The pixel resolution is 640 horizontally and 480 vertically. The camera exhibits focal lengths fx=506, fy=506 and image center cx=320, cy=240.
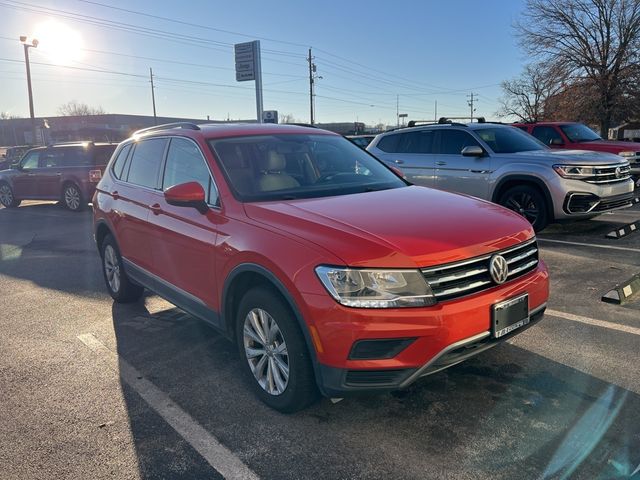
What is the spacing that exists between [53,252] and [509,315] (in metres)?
7.70

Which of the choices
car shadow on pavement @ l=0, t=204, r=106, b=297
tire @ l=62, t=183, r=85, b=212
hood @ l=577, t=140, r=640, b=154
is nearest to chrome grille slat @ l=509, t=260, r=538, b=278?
car shadow on pavement @ l=0, t=204, r=106, b=297

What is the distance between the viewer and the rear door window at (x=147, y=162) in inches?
177

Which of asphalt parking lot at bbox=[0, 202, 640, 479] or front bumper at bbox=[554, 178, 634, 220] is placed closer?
asphalt parking lot at bbox=[0, 202, 640, 479]

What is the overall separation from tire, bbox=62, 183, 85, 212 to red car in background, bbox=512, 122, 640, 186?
1122 cm

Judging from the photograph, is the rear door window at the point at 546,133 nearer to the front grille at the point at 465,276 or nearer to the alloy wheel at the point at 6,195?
the front grille at the point at 465,276

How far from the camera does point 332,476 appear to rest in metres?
2.54

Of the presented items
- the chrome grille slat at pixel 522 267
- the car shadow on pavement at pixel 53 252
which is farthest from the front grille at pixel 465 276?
the car shadow on pavement at pixel 53 252

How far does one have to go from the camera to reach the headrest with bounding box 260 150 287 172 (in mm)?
3846

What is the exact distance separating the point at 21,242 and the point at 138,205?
621 cm

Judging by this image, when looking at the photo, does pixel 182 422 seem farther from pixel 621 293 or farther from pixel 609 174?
pixel 609 174

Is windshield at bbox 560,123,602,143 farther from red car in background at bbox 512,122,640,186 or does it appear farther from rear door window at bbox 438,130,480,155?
rear door window at bbox 438,130,480,155

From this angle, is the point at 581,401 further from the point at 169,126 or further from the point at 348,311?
the point at 169,126

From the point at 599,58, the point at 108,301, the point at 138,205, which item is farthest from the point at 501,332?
the point at 599,58

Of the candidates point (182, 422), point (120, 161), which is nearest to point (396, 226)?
point (182, 422)
